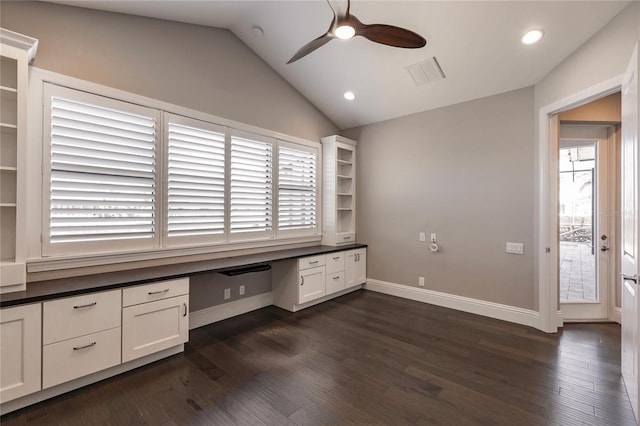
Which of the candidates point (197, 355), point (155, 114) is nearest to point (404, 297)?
point (197, 355)

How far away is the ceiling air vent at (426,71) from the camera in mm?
3451

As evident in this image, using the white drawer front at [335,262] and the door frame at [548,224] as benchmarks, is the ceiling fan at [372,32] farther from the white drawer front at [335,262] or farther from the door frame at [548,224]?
the white drawer front at [335,262]

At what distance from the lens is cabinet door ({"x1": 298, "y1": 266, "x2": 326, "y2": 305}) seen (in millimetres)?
3855

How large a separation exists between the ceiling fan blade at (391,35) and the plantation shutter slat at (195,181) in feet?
6.81

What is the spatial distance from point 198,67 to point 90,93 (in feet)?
3.94

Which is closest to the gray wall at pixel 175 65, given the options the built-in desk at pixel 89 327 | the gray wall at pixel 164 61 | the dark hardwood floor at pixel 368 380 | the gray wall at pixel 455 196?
the gray wall at pixel 164 61

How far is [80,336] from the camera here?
7.08 ft

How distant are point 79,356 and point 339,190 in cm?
402

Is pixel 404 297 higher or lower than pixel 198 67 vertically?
lower

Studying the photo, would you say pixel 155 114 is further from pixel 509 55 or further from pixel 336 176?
pixel 509 55

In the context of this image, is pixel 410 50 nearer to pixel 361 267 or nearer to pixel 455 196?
pixel 455 196

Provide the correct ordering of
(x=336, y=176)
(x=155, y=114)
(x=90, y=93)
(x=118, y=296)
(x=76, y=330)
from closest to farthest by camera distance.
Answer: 1. (x=76, y=330)
2. (x=118, y=296)
3. (x=90, y=93)
4. (x=155, y=114)
5. (x=336, y=176)

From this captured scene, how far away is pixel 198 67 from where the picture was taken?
3.40 m

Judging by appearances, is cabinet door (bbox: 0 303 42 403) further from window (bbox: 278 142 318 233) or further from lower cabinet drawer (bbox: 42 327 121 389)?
window (bbox: 278 142 318 233)
